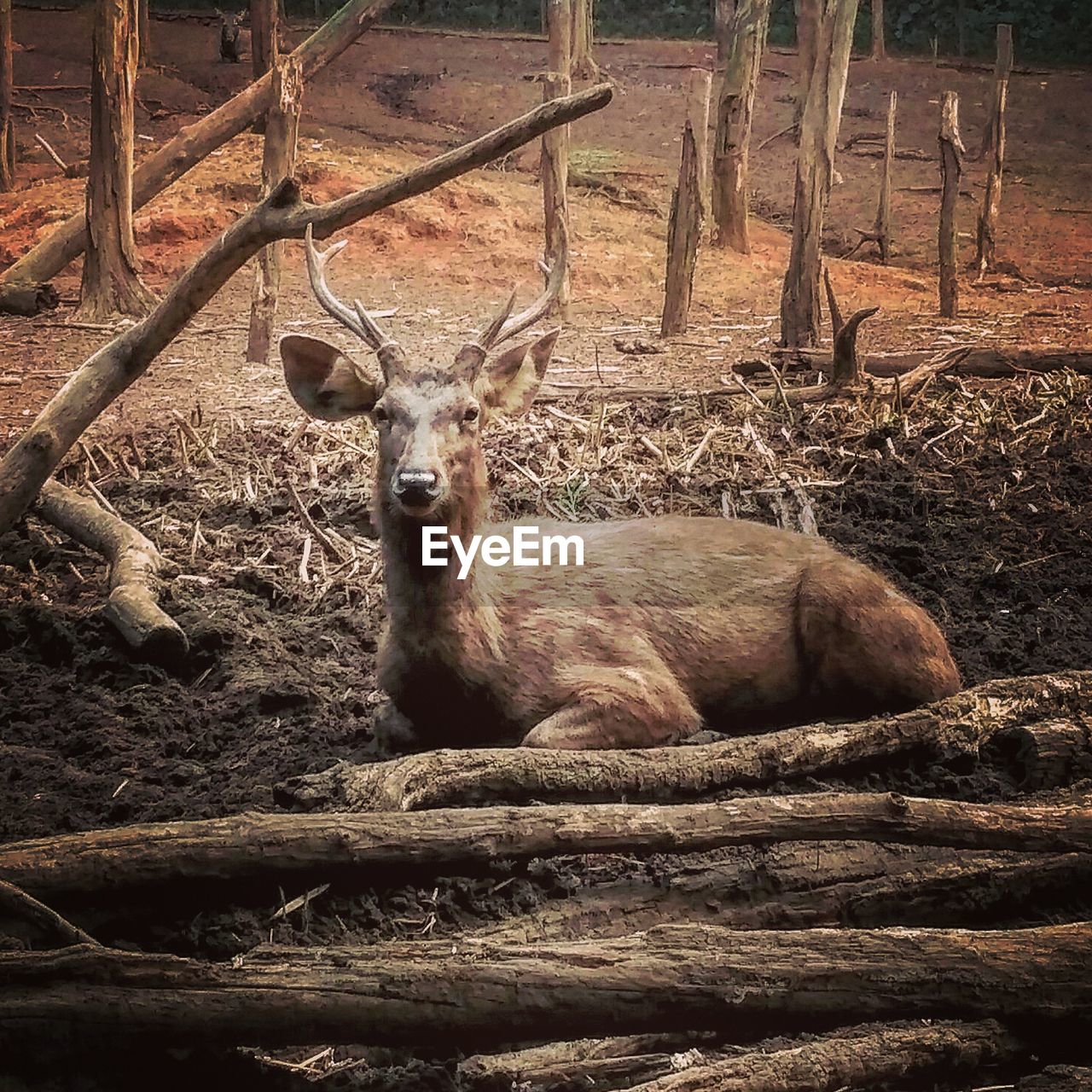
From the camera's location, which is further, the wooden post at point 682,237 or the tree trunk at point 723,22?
the tree trunk at point 723,22

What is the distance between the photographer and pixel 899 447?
4.51 meters

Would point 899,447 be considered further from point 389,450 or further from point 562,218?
point 562,218

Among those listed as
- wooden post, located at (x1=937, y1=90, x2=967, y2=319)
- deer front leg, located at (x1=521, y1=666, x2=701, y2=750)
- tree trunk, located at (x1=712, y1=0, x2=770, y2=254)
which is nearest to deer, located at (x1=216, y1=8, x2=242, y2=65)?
tree trunk, located at (x1=712, y1=0, x2=770, y2=254)

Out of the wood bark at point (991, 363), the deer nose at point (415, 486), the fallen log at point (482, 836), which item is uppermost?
the deer nose at point (415, 486)

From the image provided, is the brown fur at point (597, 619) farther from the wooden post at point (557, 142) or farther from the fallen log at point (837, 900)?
the wooden post at point (557, 142)

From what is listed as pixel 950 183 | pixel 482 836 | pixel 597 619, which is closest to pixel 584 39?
pixel 950 183

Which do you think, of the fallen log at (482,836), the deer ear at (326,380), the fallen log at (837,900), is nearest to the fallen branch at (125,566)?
the deer ear at (326,380)

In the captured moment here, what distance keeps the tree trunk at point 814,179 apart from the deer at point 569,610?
2.49 metres

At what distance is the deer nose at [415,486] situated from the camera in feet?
9.50

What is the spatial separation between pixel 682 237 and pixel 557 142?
912 millimetres

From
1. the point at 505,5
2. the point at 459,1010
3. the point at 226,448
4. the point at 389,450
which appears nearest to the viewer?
the point at 459,1010

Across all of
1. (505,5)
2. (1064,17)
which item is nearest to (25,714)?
(505,5)

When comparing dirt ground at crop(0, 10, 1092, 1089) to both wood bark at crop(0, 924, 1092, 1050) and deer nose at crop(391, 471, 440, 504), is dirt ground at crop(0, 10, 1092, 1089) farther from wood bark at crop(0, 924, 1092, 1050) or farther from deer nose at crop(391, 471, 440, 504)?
deer nose at crop(391, 471, 440, 504)

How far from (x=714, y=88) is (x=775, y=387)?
388 centimetres
